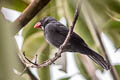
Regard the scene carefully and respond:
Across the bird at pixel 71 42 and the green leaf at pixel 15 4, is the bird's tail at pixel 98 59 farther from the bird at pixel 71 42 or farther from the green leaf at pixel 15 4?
the green leaf at pixel 15 4

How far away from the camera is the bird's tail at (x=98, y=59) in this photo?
429 mm

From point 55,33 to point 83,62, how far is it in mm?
139

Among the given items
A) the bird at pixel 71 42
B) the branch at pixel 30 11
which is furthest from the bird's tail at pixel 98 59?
the branch at pixel 30 11

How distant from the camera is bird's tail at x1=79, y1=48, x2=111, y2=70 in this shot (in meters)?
0.43

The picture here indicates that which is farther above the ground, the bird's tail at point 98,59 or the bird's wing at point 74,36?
the bird's wing at point 74,36

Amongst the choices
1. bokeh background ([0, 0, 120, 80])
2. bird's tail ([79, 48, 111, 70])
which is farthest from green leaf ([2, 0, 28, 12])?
bird's tail ([79, 48, 111, 70])

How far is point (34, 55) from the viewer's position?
0.46m

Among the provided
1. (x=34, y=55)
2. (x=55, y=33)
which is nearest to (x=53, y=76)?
(x=34, y=55)

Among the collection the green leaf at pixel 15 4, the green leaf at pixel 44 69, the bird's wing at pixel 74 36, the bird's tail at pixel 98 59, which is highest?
the green leaf at pixel 15 4

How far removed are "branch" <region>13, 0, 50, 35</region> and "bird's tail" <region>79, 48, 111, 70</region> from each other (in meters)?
0.13

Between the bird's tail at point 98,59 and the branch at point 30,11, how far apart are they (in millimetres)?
133

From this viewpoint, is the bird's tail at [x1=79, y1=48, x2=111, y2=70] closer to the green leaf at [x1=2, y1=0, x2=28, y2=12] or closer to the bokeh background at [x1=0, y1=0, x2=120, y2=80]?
the bokeh background at [x1=0, y1=0, x2=120, y2=80]

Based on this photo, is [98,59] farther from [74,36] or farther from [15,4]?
[15,4]

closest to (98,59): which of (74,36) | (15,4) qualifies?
(74,36)
